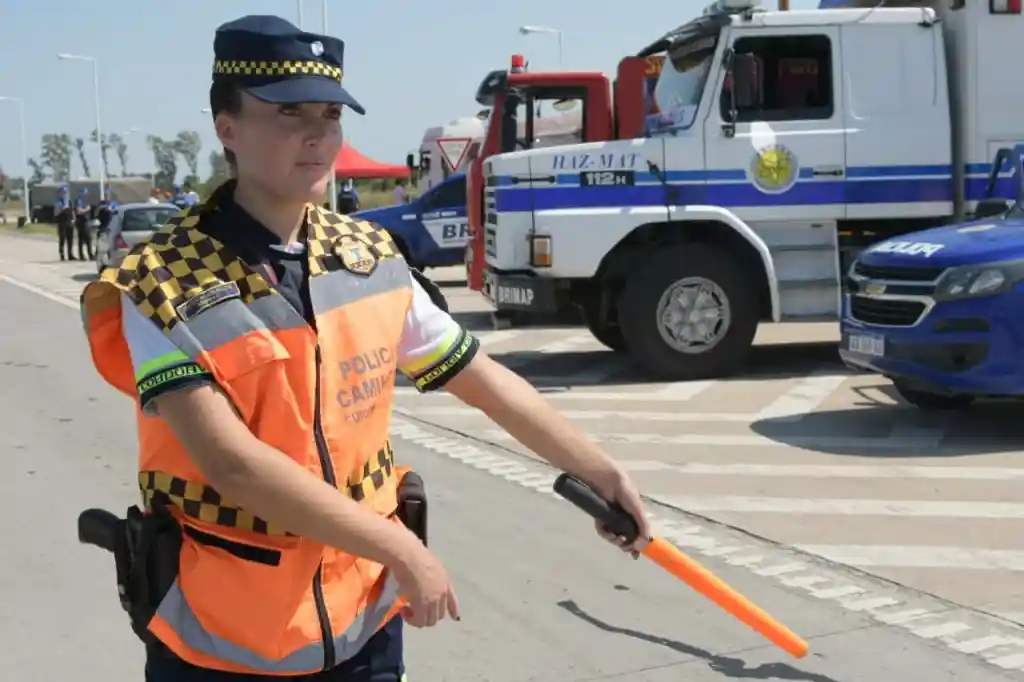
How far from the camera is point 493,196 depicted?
10266 mm

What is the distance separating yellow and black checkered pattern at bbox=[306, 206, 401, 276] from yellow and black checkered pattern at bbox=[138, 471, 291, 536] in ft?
1.22

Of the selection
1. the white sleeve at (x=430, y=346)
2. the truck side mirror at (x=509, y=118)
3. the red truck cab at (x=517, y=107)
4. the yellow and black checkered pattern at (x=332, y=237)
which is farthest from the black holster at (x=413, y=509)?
the truck side mirror at (x=509, y=118)

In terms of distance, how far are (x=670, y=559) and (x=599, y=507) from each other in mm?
164

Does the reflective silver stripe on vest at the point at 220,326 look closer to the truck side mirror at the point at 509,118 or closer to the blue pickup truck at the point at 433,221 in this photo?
the truck side mirror at the point at 509,118

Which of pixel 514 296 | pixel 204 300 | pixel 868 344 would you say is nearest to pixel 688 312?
pixel 514 296

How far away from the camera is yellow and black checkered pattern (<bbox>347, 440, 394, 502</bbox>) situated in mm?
2025

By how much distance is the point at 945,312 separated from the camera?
7453 millimetres

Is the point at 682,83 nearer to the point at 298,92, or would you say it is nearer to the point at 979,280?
the point at 979,280

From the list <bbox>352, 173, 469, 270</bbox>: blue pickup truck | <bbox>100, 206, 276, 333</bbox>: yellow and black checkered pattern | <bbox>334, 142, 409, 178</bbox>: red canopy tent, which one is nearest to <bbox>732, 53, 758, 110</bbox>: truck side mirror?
<bbox>352, 173, 469, 270</bbox>: blue pickup truck

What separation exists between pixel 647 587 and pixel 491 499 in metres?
1.61

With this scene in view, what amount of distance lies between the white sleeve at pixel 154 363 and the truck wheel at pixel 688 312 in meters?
8.20

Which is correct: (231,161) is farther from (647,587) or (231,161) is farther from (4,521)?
(4,521)

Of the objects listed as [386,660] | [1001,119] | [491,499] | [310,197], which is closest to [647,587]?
[491,499]

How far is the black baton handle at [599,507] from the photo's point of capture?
233 centimetres
